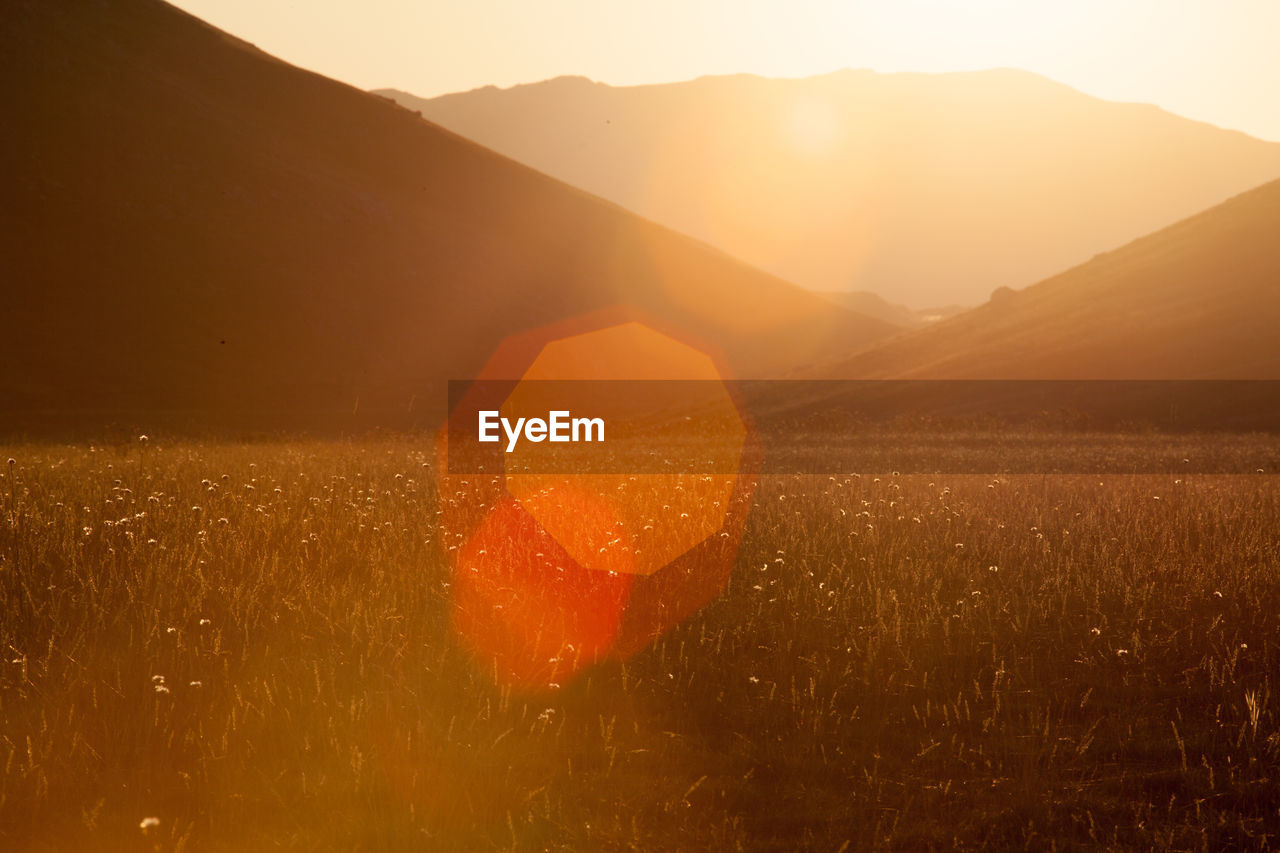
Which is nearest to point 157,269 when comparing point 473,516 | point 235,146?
point 235,146

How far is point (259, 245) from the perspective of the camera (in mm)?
75500

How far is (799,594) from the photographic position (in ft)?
23.9

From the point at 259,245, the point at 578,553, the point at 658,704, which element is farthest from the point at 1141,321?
the point at 259,245

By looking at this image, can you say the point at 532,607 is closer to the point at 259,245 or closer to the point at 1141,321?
the point at 1141,321

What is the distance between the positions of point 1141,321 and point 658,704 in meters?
61.7

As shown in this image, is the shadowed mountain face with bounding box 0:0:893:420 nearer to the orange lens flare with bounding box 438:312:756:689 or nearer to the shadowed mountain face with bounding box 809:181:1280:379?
the shadowed mountain face with bounding box 809:181:1280:379

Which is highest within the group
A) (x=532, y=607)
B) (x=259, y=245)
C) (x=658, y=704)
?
(x=259, y=245)

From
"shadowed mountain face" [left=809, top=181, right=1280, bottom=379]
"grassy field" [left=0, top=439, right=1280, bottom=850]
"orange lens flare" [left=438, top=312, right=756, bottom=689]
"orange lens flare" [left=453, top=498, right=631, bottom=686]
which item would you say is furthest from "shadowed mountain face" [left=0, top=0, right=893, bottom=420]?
"grassy field" [left=0, top=439, right=1280, bottom=850]

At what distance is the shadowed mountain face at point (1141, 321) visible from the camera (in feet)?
171

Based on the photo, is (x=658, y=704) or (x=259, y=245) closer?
(x=658, y=704)

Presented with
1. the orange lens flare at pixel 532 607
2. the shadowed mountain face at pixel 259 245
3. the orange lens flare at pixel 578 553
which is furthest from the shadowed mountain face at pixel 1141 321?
the orange lens flare at pixel 532 607

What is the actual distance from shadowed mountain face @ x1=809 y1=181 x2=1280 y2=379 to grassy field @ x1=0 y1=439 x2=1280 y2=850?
48144 millimetres

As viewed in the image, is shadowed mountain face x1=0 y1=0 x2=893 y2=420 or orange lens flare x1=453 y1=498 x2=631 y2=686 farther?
shadowed mountain face x1=0 y1=0 x2=893 y2=420

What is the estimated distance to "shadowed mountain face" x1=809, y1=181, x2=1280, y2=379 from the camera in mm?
52219
